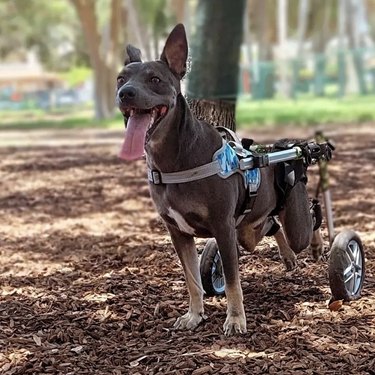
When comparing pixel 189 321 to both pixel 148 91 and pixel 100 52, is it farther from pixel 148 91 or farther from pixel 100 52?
pixel 100 52

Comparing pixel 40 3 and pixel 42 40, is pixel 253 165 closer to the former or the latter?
pixel 40 3

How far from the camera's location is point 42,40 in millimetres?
67625

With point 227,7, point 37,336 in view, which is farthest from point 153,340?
point 227,7

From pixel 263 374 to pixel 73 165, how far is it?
11.4 metres

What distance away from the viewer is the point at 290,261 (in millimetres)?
6277

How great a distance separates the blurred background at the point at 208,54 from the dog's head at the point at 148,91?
263 centimetres

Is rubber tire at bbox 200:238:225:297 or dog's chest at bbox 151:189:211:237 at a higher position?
dog's chest at bbox 151:189:211:237

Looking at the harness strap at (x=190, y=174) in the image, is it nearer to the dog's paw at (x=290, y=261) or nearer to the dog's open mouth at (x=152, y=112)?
the dog's open mouth at (x=152, y=112)

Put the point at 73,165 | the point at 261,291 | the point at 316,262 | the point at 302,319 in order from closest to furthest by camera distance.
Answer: the point at 302,319 < the point at 261,291 < the point at 316,262 < the point at 73,165

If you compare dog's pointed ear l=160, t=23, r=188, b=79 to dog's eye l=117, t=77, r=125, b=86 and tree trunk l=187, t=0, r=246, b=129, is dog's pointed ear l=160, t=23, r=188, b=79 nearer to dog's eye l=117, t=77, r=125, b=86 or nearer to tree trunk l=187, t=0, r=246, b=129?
dog's eye l=117, t=77, r=125, b=86

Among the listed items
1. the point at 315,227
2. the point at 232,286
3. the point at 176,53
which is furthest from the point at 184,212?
the point at 315,227

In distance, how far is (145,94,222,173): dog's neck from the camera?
15.6 ft

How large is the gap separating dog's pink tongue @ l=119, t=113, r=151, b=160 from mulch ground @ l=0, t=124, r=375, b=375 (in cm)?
113

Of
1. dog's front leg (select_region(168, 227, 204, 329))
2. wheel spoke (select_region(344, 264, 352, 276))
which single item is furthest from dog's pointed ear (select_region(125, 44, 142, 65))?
wheel spoke (select_region(344, 264, 352, 276))
